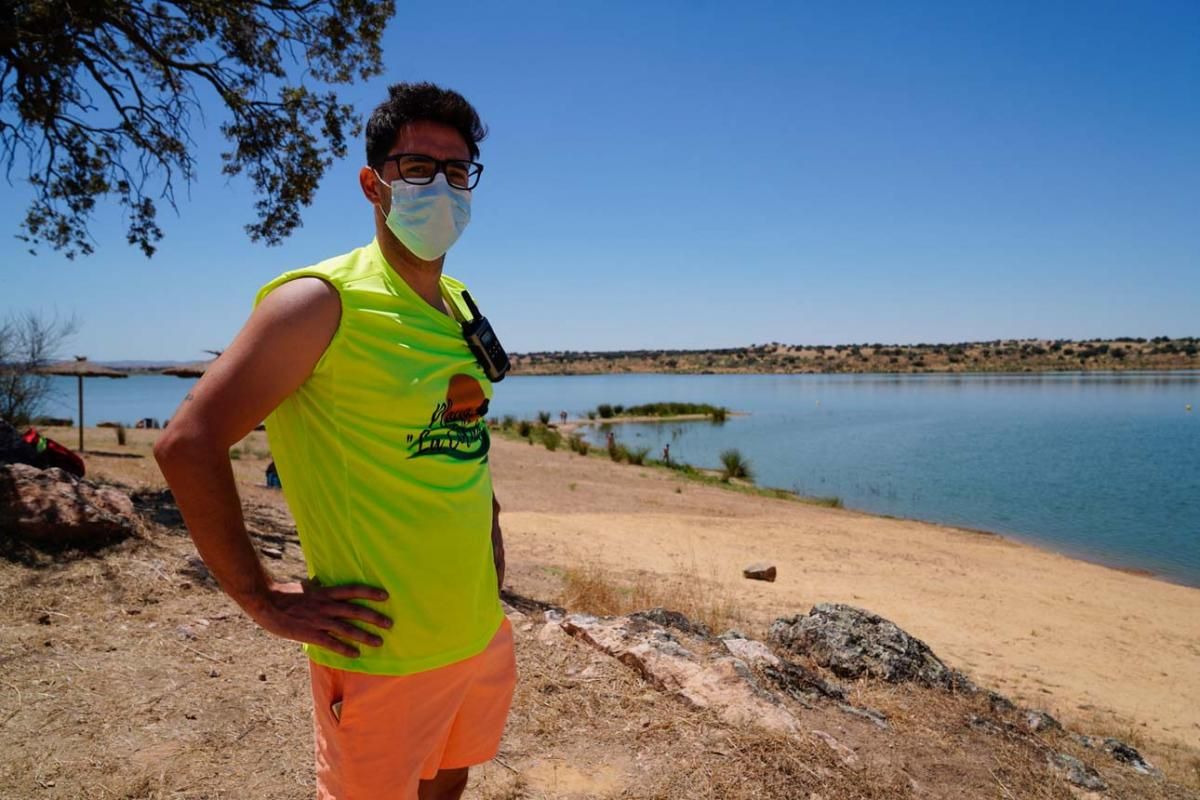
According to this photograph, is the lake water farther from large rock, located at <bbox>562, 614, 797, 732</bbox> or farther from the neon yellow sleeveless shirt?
the neon yellow sleeveless shirt

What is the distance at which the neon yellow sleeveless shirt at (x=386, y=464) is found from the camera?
5.44 feet

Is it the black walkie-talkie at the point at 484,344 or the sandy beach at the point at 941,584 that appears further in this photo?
the sandy beach at the point at 941,584

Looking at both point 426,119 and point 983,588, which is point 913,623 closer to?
point 983,588

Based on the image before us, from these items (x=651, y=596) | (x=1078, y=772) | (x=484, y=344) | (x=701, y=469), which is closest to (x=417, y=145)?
(x=484, y=344)

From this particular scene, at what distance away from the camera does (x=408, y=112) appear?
197 cm

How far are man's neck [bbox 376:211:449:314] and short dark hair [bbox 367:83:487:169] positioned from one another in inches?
7.1

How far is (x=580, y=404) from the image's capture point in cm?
5950

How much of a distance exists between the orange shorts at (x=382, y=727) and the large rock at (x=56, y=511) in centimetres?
446

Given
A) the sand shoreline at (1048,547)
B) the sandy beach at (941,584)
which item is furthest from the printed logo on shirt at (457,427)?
the sand shoreline at (1048,547)

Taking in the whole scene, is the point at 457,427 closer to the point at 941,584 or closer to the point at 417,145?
the point at 417,145

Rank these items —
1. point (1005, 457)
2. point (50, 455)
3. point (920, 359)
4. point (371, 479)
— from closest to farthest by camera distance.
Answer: point (371, 479), point (50, 455), point (1005, 457), point (920, 359)

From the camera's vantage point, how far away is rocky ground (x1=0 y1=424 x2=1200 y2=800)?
314cm

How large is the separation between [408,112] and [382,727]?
147cm

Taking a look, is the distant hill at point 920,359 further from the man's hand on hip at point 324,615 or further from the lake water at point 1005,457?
the man's hand on hip at point 324,615
